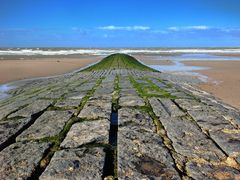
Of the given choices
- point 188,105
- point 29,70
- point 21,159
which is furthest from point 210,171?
point 29,70

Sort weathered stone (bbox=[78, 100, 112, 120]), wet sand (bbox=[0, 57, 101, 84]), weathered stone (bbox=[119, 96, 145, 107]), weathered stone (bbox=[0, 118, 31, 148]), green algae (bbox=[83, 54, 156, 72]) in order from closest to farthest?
weathered stone (bbox=[0, 118, 31, 148]), weathered stone (bbox=[78, 100, 112, 120]), weathered stone (bbox=[119, 96, 145, 107]), green algae (bbox=[83, 54, 156, 72]), wet sand (bbox=[0, 57, 101, 84])

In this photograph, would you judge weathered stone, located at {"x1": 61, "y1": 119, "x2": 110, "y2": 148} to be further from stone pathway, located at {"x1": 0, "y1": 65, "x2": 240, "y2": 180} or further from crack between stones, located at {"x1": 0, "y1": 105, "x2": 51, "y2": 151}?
crack between stones, located at {"x1": 0, "y1": 105, "x2": 51, "y2": 151}

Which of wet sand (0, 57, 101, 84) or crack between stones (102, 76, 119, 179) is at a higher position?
crack between stones (102, 76, 119, 179)

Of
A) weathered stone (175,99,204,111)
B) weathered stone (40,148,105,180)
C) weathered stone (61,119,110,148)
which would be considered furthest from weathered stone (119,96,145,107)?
weathered stone (40,148,105,180)

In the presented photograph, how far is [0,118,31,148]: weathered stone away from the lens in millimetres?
2650

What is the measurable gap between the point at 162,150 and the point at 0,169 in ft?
4.38

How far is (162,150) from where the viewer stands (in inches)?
89.9

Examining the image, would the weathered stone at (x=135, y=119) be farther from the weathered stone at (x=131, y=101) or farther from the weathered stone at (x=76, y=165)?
the weathered stone at (x=76, y=165)

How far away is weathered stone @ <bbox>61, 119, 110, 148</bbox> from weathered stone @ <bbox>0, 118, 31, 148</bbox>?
0.61 m

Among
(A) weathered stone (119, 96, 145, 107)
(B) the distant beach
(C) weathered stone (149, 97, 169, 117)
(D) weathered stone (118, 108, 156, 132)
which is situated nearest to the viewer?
(D) weathered stone (118, 108, 156, 132)

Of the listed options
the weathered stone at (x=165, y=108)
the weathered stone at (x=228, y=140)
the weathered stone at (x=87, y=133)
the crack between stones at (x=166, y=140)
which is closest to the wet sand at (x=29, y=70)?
the weathered stone at (x=165, y=108)

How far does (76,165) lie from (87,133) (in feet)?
2.26

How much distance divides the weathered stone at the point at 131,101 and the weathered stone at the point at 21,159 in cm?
188

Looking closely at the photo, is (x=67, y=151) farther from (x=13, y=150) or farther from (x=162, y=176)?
(x=162, y=176)
